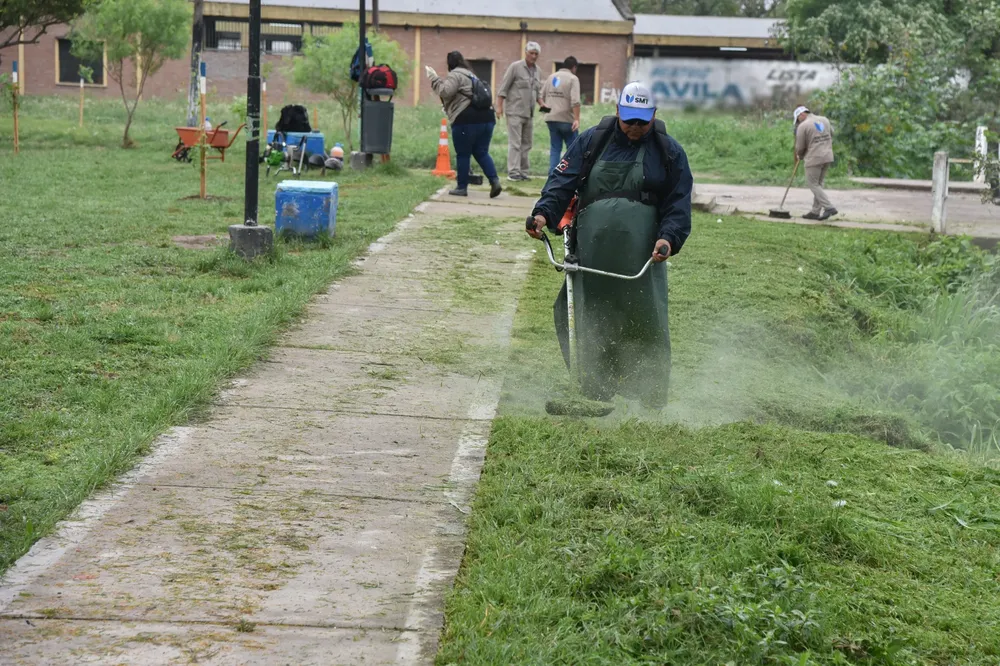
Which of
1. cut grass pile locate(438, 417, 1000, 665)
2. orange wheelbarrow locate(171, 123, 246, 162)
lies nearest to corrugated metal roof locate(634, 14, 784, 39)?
orange wheelbarrow locate(171, 123, 246, 162)

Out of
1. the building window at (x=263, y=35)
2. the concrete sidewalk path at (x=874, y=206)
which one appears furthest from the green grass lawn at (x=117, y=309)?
the building window at (x=263, y=35)

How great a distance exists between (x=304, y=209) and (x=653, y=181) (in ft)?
16.6

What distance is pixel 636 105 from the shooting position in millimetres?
6141

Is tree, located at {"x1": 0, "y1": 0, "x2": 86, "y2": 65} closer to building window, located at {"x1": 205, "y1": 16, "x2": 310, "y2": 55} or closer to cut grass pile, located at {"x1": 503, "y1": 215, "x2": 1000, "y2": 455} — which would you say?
cut grass pile, located at {"x1": 503, "y1": 215, "x2": 1000, "y2": 455}

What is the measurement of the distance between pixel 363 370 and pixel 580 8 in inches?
1440

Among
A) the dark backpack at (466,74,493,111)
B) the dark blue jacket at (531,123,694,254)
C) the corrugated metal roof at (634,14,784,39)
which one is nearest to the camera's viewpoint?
the dark blue jacket at (531,123,694,254)

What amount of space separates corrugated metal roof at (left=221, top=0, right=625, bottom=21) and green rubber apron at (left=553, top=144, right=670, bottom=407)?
3515cm

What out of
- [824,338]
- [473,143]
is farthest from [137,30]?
[824,338]

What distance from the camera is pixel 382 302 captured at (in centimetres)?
866

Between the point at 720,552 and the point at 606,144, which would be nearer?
the point at 720,552

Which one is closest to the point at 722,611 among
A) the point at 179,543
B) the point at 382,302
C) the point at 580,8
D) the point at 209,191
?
the point at 179,543

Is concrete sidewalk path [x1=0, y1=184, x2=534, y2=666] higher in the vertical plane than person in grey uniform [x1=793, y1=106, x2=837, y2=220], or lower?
lower

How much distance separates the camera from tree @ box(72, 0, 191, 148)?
22531mm

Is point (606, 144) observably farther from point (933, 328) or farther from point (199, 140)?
point (199, 140)
